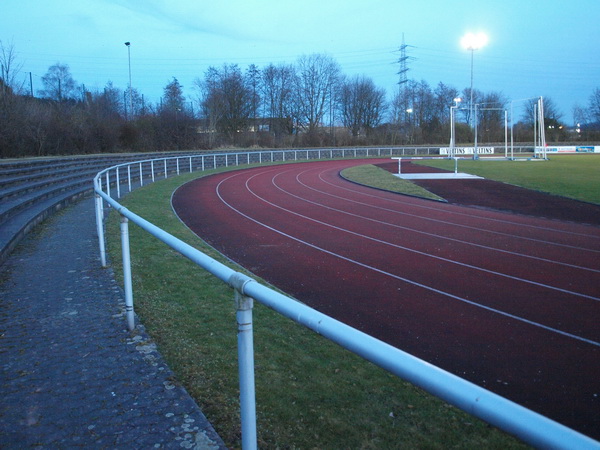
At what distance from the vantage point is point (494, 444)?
3.60 metres

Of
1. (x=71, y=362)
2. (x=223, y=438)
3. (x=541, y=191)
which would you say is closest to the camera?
(x=223, y=438)

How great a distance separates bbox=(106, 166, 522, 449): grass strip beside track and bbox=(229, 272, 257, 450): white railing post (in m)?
1.09

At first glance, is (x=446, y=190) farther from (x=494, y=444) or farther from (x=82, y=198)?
(x=494, y=444)

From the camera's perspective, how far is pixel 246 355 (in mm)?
2123

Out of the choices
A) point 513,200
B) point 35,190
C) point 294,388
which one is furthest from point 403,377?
point 513,200

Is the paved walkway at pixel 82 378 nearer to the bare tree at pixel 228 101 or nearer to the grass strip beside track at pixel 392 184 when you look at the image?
the grass strip beside track at pixel 392 184

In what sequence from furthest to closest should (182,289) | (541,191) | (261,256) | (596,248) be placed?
(541,191) → (596,248) → (261,256) → (182,289)

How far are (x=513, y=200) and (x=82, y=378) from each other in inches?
713

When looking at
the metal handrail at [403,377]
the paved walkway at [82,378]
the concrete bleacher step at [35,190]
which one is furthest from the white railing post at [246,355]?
the concrete bleacher step at [35,190]

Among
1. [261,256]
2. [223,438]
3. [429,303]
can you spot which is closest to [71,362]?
[223,438]

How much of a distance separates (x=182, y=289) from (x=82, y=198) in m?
11.3

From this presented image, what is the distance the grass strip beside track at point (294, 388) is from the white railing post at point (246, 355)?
1086mm

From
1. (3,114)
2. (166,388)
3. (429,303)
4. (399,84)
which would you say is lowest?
(429,303)

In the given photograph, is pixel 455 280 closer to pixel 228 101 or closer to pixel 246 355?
pixel 246 355
